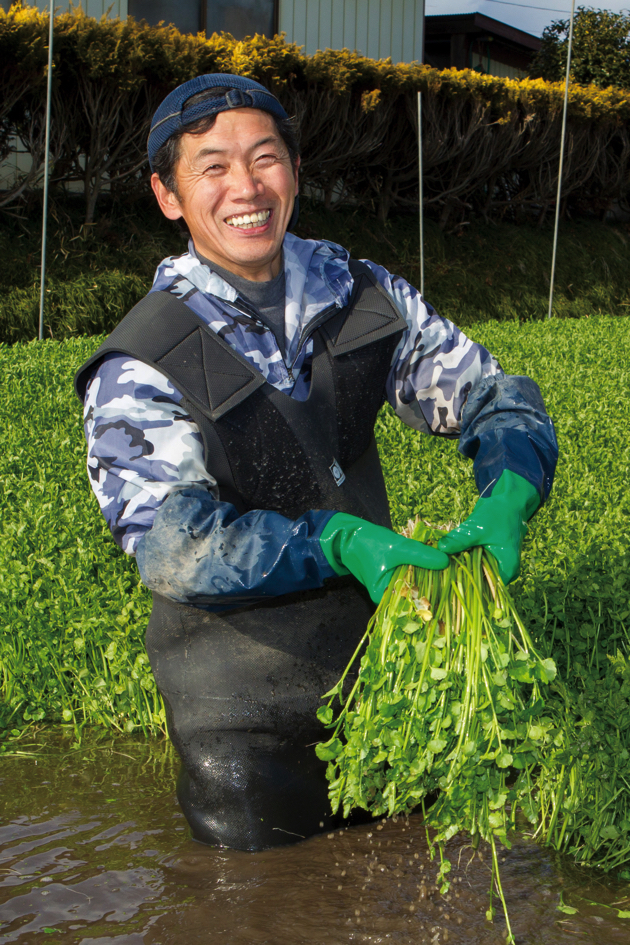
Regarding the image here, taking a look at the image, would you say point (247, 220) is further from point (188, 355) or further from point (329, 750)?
point (329, 750)

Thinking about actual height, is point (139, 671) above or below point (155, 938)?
above

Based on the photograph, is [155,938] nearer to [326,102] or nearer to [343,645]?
[343,645]

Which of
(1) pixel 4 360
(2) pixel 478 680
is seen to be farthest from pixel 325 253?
(1) pixel 4 360

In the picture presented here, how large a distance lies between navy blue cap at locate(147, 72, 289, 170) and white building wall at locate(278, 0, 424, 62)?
43.3ft

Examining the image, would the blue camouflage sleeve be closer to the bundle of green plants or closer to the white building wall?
the bundle of green plants

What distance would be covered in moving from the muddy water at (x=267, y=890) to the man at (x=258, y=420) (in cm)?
12

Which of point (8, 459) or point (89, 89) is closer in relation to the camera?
point (8, 459)

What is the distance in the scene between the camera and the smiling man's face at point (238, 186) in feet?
8.52

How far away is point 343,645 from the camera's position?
268 centimetres

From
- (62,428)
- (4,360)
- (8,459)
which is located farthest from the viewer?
(4,360)

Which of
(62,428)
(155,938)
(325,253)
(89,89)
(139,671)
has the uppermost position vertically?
(89,89)

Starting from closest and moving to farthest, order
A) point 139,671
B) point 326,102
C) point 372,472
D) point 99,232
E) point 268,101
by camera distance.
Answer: point 268,101 → point 372,472 → point 139,671 → point 99,232 → point 326,102

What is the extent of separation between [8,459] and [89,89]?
7.69m

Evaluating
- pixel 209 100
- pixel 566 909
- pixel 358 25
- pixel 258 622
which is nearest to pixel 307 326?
pixel 209 100
